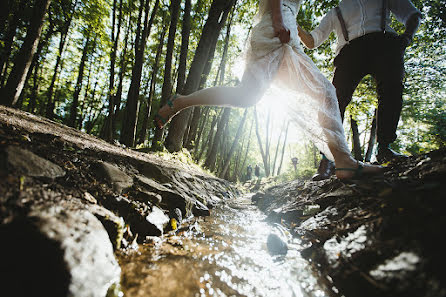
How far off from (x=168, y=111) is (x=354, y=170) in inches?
73.8

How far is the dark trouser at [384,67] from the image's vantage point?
81.4 inches

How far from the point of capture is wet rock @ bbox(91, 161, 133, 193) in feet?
4.73

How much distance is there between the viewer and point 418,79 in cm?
863

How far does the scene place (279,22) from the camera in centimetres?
190

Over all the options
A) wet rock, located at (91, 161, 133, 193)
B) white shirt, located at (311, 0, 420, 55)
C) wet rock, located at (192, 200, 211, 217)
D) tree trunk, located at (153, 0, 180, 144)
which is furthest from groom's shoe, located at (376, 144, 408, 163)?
tree trunk, located at (153, 0, 180, 144)

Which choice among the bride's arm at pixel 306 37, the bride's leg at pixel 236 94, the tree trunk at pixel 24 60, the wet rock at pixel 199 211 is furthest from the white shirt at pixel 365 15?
the tree trunk at pixel 24 60

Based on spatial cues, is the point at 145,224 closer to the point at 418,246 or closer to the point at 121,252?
the point at 121,252

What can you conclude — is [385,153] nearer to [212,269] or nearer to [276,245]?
Result: [276,245]

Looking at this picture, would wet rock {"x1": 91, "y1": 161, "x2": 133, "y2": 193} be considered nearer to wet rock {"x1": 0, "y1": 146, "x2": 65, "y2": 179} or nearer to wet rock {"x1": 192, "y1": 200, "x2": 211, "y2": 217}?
wet rock {"x1": 0, "y1": 146, "x2": 65, "y2": 179}

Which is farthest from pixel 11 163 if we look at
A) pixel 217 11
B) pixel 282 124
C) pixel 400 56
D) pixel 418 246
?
pixel 282 124

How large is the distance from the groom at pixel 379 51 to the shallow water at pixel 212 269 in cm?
172

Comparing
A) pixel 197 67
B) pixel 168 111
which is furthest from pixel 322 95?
pixel 197 67

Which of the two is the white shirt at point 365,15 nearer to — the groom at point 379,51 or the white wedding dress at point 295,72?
the groom at point 379,51

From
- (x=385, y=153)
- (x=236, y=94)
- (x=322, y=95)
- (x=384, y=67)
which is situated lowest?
(x=385, y=153)
